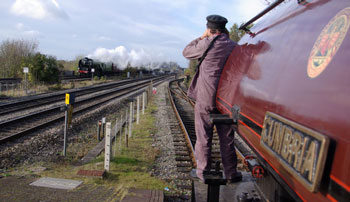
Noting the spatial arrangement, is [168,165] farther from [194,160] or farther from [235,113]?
[235,113]

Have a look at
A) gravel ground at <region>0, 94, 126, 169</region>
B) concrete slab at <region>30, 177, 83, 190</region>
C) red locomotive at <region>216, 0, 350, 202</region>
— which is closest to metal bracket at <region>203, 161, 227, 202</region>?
red locomotive at <region>216, 0, 350, 202</region>

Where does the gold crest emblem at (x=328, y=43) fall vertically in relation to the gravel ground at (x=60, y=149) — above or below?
above

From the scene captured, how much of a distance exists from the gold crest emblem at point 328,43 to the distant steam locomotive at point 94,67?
42.6m

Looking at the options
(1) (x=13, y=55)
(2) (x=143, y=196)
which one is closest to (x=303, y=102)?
(2) (x=143, y=196)

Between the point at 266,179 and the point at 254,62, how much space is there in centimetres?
108

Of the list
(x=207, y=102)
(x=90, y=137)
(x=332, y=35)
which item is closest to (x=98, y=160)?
(x=90, y=137)

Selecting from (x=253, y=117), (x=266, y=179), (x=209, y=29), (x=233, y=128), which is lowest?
(x=266, y=179)

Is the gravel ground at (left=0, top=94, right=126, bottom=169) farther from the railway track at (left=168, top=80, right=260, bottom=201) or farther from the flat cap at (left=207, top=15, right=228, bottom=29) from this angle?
the flat cap at (left=207, top=15, right=228, bottom=29)

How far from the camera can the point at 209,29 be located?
3.01m

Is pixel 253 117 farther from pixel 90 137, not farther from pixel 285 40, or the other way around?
pixel 90 137

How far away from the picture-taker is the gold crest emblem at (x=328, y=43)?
1.44m

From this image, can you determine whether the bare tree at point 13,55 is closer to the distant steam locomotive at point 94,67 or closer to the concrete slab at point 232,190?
the distant steam locomotive at point 94,67

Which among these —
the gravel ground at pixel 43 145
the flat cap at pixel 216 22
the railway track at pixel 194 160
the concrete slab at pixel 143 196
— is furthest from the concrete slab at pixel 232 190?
the gravel ground at pixel 43 145

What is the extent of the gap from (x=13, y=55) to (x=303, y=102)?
4019 cm
